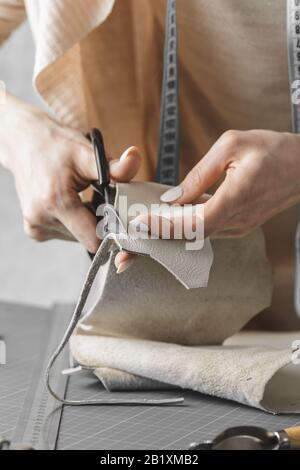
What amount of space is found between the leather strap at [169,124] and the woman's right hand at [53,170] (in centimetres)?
14

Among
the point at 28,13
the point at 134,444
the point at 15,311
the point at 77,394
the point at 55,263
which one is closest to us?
the point at 134,444

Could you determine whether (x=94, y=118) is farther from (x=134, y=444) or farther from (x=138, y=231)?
(x=134, y=444)

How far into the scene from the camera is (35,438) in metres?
0.58

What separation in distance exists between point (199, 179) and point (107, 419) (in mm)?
210

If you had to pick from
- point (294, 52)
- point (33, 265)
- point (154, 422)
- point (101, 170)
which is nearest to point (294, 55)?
point (294, 52)

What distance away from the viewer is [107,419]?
63 centimetres

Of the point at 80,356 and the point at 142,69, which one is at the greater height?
the point at 142,69

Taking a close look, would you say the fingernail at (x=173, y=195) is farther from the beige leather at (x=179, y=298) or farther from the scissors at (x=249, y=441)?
the scissors at (x=249, y=441)

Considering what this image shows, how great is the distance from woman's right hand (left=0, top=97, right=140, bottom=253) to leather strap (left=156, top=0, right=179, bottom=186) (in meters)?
0.14

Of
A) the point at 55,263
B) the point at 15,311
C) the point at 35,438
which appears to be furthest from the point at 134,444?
the point at 55,263

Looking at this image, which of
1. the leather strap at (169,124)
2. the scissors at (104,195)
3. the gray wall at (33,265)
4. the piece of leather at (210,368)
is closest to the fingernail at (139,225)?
the scissors at (104,195)

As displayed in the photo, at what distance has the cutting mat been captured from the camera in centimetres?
→ 57

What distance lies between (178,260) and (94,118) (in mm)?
284

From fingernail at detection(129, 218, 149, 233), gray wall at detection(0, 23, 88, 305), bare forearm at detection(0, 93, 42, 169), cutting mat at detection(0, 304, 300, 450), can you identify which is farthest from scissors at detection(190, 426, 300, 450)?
gray wall at detection(0, 23, 88, 305)
